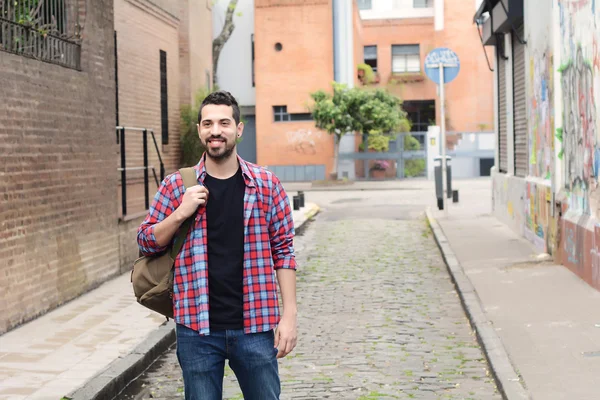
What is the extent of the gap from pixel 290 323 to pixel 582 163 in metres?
8.36

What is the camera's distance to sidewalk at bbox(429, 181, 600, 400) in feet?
A: 22.6

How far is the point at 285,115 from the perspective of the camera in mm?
43188

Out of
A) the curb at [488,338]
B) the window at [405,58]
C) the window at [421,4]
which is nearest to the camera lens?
the curb at [488,338]

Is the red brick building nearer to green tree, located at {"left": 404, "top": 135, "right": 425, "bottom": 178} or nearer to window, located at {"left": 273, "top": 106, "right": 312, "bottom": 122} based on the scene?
window, located at {"left": 273, "top": 106, "right": 312, "bottom": 122}

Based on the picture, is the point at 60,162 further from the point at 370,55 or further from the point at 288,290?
the point at 370,55

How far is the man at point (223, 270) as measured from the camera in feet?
13.3

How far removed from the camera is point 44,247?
33.1 ft

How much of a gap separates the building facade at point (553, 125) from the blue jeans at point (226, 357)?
7.20 meters

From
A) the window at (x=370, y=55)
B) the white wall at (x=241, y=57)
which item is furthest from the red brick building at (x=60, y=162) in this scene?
the window at (x=370, y=55)

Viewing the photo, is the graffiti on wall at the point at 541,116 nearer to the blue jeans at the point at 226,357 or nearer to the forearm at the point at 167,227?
the blue jeans at the point at 226,357

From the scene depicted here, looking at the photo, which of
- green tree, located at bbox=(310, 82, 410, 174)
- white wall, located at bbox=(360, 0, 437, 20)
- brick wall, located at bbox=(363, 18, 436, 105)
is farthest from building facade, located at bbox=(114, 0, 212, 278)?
white wall, located at bbox=(360, 0, 437, 20)

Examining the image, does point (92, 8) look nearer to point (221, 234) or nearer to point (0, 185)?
point (0, 185)

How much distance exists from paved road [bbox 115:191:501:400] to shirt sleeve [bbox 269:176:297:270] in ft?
9.30

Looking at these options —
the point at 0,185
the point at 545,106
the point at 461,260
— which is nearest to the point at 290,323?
the point at 0,185
